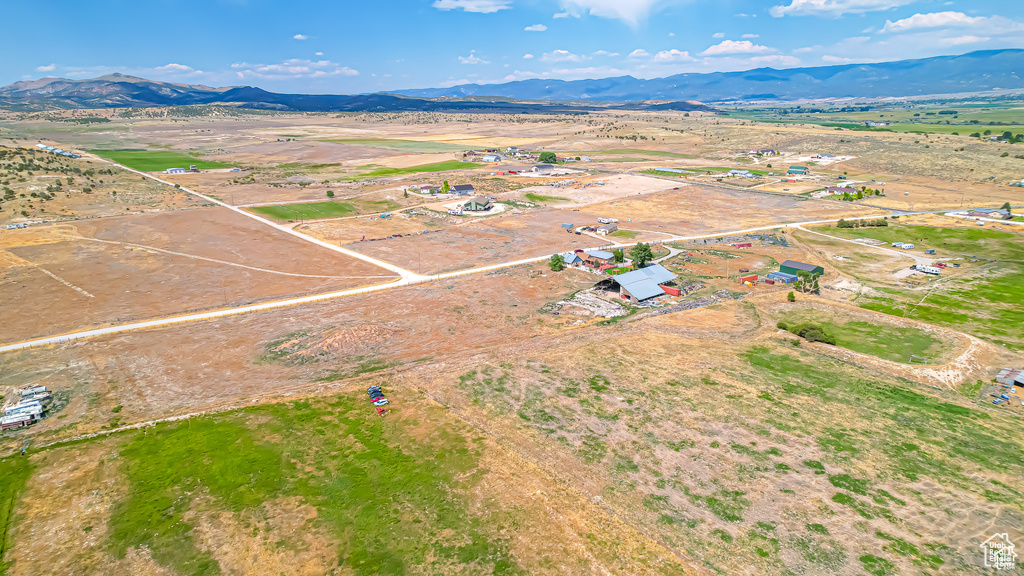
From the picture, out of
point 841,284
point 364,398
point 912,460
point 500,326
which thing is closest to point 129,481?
point 364,398

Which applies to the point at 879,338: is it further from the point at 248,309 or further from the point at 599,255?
the point at 248,309

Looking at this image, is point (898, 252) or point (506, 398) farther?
point (898, 252)

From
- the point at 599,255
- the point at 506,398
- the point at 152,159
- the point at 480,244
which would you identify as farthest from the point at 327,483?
the point at 152,159

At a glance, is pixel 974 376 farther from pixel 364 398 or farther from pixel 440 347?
pixel 364 398

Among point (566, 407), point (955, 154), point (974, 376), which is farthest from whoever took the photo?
point (955, 154)

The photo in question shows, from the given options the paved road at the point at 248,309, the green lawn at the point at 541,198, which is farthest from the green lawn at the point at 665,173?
the paved road at the point at 248,309
